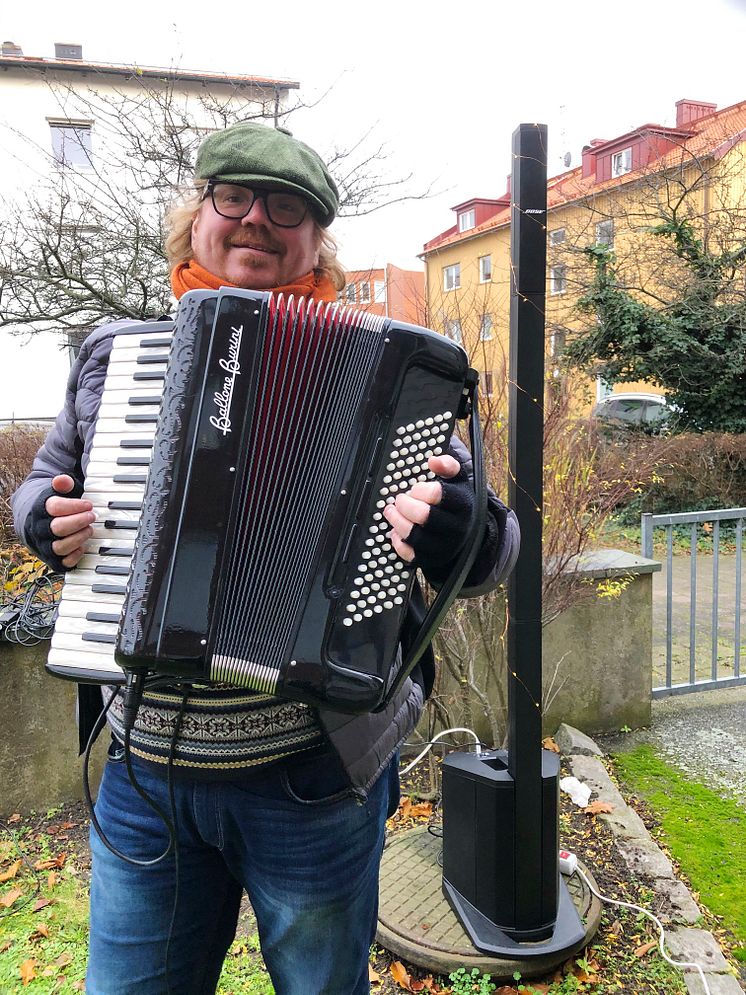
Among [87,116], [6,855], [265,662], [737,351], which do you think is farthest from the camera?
[737,351]

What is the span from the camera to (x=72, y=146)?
274 inches

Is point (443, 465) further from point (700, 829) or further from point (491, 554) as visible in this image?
point (700, 829)

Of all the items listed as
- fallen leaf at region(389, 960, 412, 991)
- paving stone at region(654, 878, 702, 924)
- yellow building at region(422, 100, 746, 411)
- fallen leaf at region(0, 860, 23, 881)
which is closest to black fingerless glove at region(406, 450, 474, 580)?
fallen leaf at region(389, 960, 412, 991)

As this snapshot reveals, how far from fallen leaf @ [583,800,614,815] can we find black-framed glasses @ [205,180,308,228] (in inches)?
116

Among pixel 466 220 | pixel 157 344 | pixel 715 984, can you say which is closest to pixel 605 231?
pixel 715 984

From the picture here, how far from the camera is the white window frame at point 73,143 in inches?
242

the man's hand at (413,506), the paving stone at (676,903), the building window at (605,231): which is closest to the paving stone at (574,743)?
the paving stone at (676,903)

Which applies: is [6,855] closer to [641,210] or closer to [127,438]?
[127,438]

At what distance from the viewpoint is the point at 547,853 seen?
237cm

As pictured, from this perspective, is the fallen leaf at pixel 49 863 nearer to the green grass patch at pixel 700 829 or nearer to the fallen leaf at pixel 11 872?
the fallen leaf at pixel 11 872

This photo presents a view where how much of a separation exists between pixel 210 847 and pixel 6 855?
2.36 metres

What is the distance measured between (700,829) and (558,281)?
37.2 feet

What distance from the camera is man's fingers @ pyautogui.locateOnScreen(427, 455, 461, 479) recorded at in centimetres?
122

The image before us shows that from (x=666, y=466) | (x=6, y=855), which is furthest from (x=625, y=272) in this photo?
(x=6, y=855)
